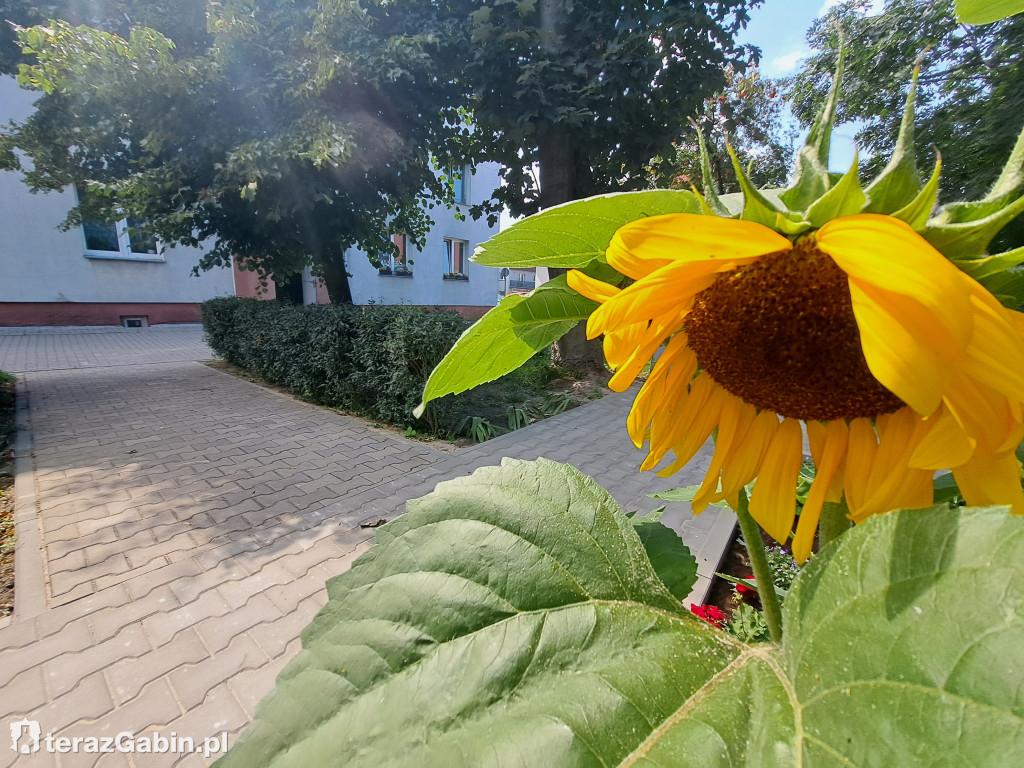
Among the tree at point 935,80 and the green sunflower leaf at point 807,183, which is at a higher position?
the tree at point 935,80

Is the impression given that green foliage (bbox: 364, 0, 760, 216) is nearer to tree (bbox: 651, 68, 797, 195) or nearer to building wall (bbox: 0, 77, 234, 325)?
tree (bbox: 651, 68, 797, 195)

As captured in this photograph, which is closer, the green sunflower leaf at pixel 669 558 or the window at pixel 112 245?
the green sunflower leaf at pixel 669 558

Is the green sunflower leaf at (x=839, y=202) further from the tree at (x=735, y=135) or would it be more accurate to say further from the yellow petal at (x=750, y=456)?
the tree at (x=735, y=135)

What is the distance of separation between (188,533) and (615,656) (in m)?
4.22

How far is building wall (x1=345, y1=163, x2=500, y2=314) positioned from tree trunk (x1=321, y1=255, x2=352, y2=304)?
22.7ft

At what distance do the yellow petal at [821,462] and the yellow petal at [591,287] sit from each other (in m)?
0.25

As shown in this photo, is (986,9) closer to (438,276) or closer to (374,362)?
(374,362)

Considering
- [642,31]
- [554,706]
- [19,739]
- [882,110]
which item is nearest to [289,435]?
[19,739]

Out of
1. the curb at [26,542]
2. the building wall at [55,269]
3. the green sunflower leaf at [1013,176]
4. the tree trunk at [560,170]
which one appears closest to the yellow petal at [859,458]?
the green sunflower leaf at [1013,176]

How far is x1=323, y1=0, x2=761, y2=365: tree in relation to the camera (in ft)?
21.6

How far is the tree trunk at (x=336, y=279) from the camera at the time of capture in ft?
31.9

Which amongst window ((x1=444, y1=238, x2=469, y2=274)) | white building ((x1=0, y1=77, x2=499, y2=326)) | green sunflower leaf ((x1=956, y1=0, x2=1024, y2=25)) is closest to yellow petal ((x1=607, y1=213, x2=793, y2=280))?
green sunflower leaf ((x1=956, y1=0, x2=1024, y2=25))

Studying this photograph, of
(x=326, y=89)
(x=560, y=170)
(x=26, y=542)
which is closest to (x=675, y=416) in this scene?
(x=26, y=542)

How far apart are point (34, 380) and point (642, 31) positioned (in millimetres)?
11306
